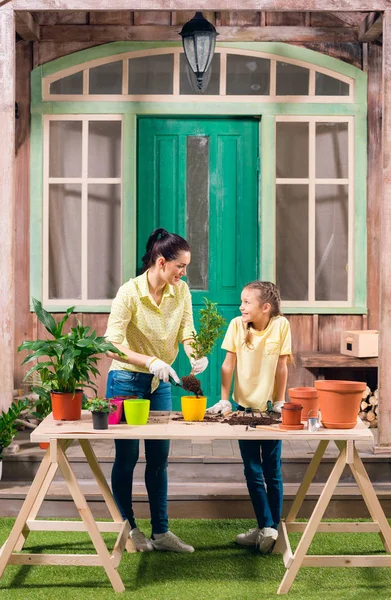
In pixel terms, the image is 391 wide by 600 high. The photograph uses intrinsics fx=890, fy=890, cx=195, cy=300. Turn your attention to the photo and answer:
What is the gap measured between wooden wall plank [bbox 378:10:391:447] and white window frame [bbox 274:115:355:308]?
1366mm

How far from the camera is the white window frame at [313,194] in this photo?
713 cm

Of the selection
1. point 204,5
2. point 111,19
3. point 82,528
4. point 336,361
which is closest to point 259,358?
point 82,528

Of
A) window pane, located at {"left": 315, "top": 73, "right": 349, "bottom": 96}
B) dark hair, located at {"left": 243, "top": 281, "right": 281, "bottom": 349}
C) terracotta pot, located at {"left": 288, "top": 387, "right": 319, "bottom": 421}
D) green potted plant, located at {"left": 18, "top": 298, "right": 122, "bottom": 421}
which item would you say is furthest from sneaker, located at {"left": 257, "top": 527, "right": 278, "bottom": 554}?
window pane, located at {"left": 315, "top": 73, "right": 349, "bottom": 96}

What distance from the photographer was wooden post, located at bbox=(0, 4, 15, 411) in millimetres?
5754

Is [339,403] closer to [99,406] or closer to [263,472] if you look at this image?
[263,472]

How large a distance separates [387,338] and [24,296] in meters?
3.03

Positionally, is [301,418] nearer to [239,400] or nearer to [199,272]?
[239,400]

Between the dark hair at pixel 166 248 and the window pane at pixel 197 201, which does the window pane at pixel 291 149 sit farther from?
the dark hair at pixel 166 248

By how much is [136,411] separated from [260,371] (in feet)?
2.78

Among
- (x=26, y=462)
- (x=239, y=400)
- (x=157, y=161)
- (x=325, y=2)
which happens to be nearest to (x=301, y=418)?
(x=239, y=400)

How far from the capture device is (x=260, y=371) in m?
4.84

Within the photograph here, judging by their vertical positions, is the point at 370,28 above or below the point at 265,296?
above

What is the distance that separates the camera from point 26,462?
574cm

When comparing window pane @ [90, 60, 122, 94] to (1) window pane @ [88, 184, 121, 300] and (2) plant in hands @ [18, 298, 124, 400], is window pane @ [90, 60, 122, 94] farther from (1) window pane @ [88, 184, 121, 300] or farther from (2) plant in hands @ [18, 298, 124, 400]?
(2) plant in hands @ [18, 298, 124, 400]
